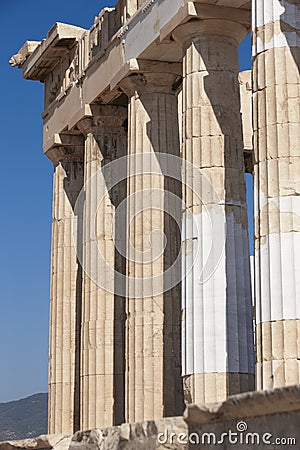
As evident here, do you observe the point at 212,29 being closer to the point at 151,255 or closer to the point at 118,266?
the point at 151,255

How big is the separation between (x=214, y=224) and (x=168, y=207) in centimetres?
411

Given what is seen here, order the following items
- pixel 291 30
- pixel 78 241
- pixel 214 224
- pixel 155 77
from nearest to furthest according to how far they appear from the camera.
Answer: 1. pixel 291 30
2. pixel 214 224
3. pixel 155 77
4. pixel 78 241

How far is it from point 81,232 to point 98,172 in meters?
2.88

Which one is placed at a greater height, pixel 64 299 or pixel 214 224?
pixel 214 224

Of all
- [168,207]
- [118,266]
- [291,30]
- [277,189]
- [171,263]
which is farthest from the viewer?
[118,266]

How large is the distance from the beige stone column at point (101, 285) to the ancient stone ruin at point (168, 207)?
0.14ft

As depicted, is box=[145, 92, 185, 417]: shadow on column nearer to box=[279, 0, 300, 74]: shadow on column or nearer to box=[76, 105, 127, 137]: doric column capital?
box=[76, 105, 127, 137]: doric column capital

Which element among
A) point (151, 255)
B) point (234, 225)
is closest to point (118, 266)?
point (151, 255)

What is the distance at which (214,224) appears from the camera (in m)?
21.1

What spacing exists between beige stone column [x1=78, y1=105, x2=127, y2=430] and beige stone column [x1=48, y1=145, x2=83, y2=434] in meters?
2.50

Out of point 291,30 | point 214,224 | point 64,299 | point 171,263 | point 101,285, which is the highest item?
point 291,30

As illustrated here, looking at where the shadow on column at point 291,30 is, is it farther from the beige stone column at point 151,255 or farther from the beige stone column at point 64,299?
the beige stone column at point 64,299

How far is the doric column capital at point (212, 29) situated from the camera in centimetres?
2214

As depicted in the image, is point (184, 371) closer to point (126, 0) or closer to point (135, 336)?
point (135, 336)
